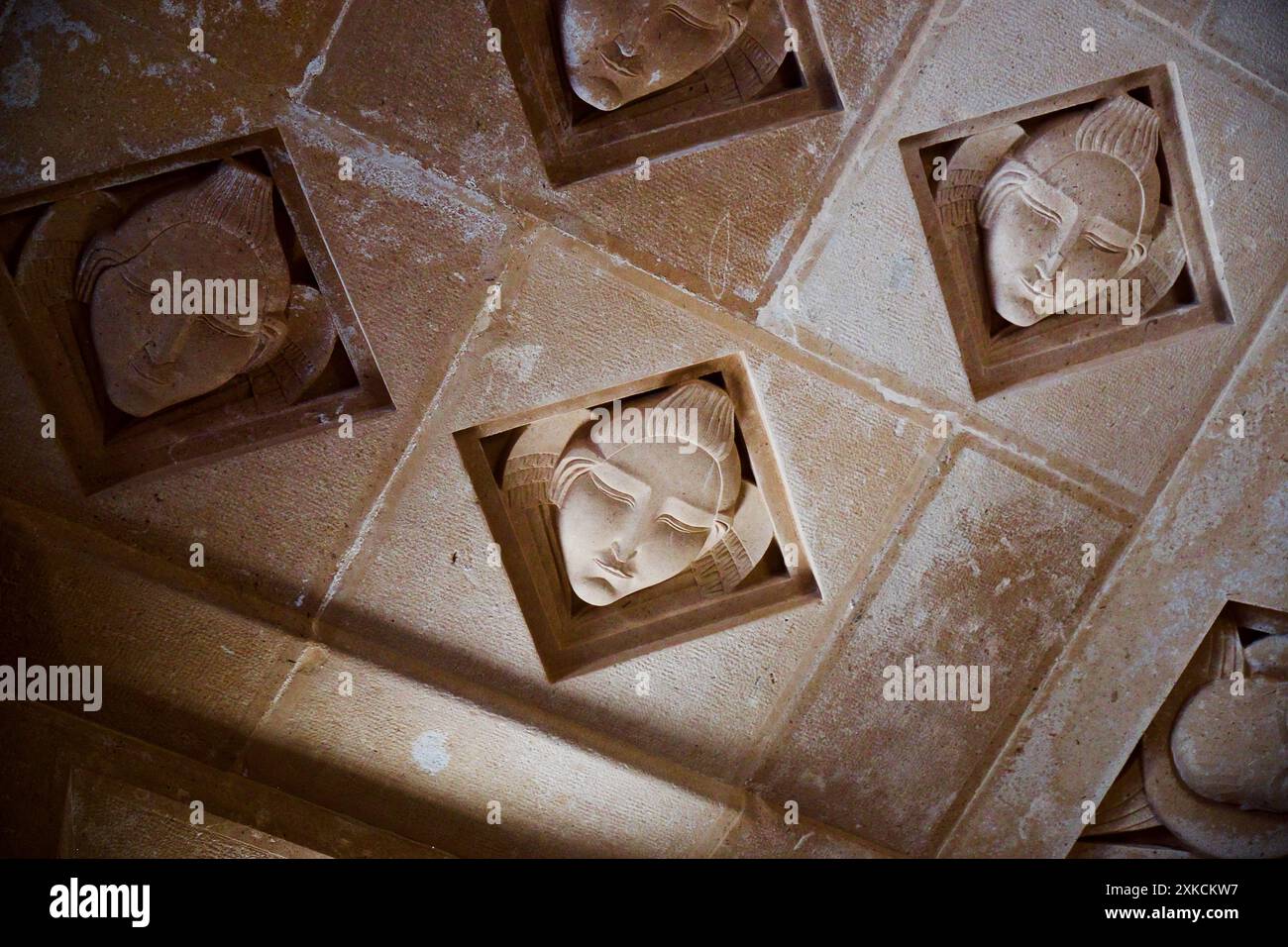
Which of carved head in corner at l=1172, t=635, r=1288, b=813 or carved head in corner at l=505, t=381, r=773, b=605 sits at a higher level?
carved head in corner at l=505, t=381, r=773, b=605

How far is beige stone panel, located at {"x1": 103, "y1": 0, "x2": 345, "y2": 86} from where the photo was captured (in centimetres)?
338

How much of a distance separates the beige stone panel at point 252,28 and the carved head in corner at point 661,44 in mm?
897

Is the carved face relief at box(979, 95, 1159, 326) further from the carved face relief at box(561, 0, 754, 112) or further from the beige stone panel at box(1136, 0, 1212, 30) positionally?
the carved face relief at box(561, 0, 754, 112)

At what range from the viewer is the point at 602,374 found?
12.4ft

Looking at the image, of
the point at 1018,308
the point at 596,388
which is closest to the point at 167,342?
the point at 596,388

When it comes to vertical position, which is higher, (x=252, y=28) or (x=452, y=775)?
(x=252, y=28)

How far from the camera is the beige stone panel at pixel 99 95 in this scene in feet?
11.0

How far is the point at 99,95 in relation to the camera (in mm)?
3383

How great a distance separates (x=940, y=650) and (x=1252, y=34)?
9.13 feet

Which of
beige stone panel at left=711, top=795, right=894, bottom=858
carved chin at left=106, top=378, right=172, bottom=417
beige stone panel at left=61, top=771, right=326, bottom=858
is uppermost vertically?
carved chin at left=106, top=378, right=172, bottom=417

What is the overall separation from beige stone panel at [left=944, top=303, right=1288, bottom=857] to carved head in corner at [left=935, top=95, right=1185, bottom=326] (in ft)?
2.64

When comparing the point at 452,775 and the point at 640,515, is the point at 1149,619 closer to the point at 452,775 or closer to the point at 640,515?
the point at 640,515

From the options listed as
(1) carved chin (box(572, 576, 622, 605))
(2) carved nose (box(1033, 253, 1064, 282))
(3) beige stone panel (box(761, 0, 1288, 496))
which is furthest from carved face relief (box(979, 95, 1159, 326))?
(1) carved chin (box(572, 576, 622, 605))

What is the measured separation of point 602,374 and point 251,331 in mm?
1345
